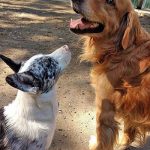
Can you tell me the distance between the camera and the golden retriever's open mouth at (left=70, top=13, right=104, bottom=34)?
3.81 m

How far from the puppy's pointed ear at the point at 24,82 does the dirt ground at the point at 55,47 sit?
1332mm

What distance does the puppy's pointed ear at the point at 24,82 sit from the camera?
307cm

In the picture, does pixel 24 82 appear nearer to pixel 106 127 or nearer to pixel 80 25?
pixel 80 25

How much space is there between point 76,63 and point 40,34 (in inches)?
55.7

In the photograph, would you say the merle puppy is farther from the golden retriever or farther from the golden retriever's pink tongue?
the golden retriever

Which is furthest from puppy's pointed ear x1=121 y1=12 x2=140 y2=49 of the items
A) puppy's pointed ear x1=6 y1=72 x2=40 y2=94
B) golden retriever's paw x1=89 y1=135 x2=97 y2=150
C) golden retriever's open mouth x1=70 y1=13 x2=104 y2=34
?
golden retriever's paw x1=89 y1=135 x2=97 y2=150

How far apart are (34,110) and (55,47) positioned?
3024mm

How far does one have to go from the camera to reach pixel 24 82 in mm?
3211

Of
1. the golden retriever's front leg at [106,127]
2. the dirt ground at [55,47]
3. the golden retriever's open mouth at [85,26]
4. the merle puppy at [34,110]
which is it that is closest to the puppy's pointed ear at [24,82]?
the merle puppy at [34,110]

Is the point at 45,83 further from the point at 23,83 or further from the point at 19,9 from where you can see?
the point at 19,9

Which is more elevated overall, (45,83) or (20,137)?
(45,83)

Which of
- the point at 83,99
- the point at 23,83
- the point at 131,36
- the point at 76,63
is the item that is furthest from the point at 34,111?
the point at 76,63

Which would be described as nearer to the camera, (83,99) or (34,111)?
(34,111)

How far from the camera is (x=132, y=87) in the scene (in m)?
3.82
